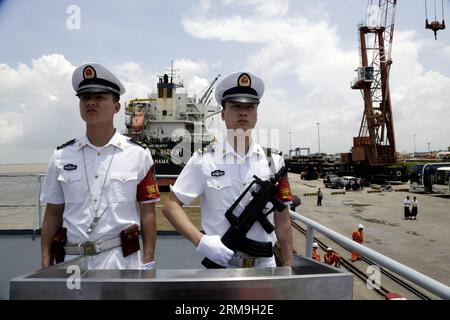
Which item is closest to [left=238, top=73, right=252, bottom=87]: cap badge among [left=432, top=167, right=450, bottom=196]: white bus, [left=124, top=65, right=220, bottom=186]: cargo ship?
[left=124, top=65, right=220, bottom=186]: cargo ship

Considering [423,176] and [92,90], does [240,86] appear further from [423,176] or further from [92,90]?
[423,176]

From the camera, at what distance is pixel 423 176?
31.1 meters

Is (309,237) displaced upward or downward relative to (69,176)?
downward

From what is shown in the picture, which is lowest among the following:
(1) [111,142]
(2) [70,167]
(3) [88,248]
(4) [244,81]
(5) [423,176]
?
(5) [423,176]

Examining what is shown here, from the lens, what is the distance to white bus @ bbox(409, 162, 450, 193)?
101 feet

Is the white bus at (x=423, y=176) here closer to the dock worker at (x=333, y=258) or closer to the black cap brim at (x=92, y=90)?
the dock worker at (x=333, y=258)

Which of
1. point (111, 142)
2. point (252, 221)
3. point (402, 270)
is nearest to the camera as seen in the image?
point (402, 270)

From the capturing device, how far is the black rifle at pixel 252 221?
1.73 m

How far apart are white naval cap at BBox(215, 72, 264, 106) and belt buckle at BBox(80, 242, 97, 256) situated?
1050mm

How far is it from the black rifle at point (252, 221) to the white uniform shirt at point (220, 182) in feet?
0.18

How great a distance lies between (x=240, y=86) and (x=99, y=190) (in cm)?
98

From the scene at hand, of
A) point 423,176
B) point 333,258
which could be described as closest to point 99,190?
point 333,258

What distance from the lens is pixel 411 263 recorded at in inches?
429
